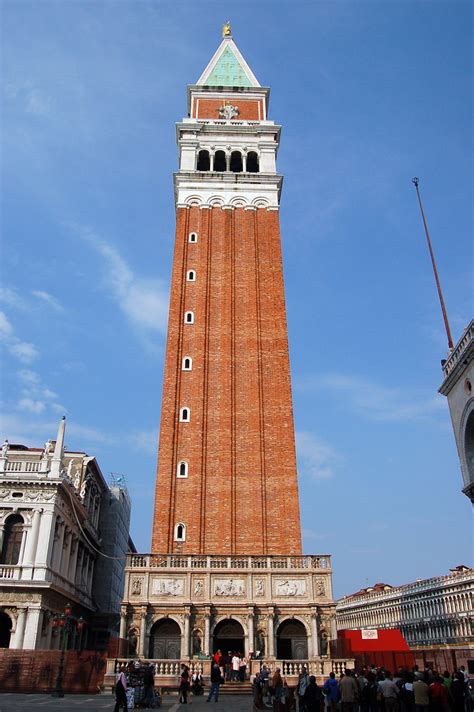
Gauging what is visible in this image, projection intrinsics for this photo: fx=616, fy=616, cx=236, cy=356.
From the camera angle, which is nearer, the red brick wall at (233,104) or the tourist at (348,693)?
the tourist at (348,693)

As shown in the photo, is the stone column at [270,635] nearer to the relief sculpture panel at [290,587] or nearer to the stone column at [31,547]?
the relief sculpture panel at [290,587]

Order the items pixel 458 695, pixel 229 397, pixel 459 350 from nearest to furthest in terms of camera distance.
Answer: pixel 458 695 → pixel 459 350 → pixel 229 397

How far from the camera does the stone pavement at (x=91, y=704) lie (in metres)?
20.6

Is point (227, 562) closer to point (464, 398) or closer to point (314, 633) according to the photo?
point (314, 633)

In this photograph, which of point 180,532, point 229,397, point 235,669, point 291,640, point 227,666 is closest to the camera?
point 235,669

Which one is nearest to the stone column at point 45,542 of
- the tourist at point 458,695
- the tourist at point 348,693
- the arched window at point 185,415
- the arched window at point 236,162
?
the arched window at point 185,415

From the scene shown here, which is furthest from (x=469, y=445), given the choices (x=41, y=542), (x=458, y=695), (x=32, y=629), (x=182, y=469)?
(x=32, y=629)

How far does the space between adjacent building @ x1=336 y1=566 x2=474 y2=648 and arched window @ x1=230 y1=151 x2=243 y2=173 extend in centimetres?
4564

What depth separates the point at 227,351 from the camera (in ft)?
152

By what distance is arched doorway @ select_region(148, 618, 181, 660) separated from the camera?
32969mm

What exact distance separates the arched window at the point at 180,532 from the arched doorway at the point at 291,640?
8.34m

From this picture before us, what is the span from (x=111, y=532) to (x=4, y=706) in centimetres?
4271

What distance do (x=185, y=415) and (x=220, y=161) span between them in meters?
26.6

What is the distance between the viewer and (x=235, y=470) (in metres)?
41.5
